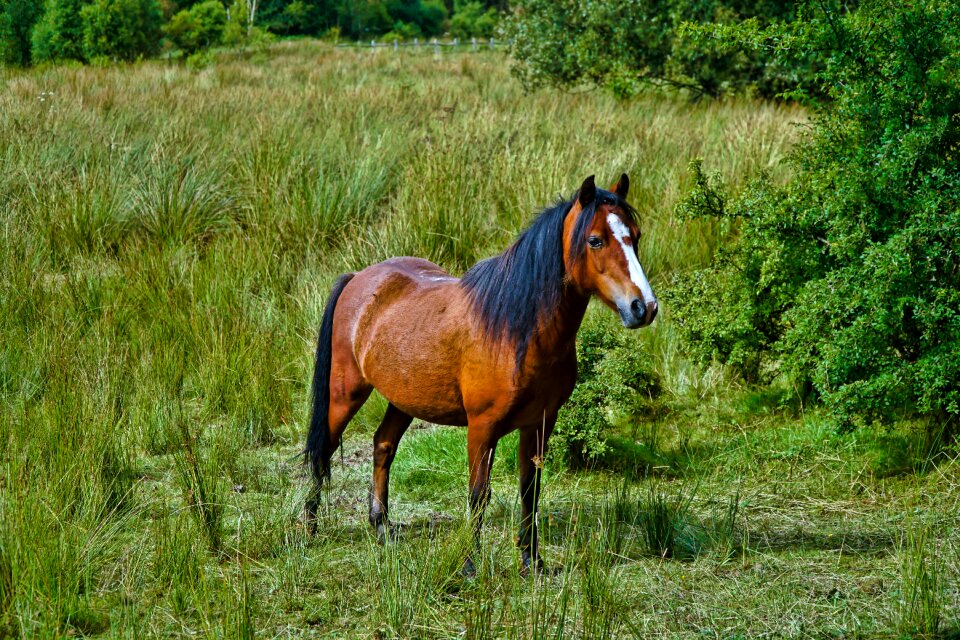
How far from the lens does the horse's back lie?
3.99 metres

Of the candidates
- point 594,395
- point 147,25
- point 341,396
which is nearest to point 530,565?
point 341,396

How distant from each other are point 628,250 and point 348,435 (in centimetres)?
321

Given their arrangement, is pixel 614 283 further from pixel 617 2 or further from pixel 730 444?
pixel 617 2

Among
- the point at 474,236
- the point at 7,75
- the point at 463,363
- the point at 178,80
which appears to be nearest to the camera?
the point at 463,363

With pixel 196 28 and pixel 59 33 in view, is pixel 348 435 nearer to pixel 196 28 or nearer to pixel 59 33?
pixel 59 33

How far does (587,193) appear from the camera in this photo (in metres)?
3.52

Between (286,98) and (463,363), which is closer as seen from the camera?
(463,363)

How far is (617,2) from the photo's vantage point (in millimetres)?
13500

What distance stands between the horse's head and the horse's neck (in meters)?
0.08

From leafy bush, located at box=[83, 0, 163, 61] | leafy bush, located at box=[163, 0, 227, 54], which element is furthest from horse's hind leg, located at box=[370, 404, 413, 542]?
leafy bush, located at box=[163, 0, 227, 54]

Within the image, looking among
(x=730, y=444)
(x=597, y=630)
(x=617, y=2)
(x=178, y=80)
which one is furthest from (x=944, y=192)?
(x=178, y=80)

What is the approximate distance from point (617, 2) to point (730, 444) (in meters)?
9.46

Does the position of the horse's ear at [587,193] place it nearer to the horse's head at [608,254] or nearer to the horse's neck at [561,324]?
the horse's head at [608,254]

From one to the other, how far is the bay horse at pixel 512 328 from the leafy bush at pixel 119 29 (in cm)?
1878
